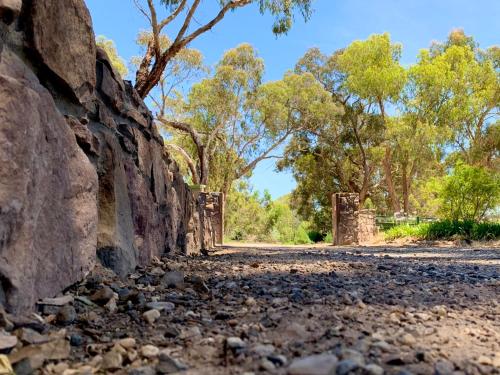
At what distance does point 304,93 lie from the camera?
21.5 meters

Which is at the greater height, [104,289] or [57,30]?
[57,30]

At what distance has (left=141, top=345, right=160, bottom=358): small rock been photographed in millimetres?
1489

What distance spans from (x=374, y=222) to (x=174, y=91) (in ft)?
33.9

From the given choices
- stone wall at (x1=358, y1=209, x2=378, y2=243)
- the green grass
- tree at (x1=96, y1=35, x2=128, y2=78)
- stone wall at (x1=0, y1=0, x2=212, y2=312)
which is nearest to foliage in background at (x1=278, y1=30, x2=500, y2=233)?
stone wall at (x1=358, y1=209, x2=378, y2=243)

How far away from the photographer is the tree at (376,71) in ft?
65.8

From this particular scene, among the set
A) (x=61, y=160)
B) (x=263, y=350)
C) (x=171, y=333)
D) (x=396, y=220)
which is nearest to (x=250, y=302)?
(x=171, y=333)

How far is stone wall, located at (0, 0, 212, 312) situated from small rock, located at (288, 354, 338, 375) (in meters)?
0.98

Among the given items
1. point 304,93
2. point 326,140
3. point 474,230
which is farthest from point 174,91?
point 474,230

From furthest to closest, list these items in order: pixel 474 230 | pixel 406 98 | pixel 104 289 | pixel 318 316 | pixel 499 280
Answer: pixel 406 98
pixel 474 230
pixel 499 280
pixel 104 289
pixel 318 316

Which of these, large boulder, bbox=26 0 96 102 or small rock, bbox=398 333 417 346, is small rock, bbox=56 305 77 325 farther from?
small rock, bbox=398 333 417 346

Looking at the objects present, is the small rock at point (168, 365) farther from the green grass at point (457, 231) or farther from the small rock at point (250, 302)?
the green grass at point (457, 231)

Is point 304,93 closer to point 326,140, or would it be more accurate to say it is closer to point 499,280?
point 326,140

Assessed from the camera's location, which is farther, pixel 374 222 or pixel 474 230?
pixel 374 222

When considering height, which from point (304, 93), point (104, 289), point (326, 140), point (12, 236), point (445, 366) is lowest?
point (445, 366)
